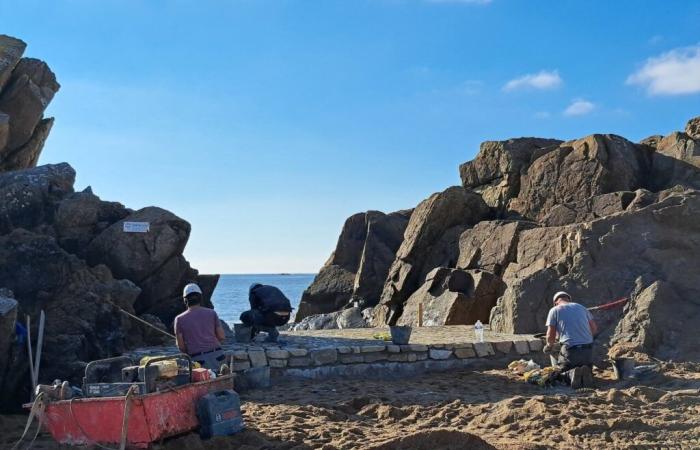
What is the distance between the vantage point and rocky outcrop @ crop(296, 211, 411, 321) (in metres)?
25.6

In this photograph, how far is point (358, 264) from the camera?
28.3m

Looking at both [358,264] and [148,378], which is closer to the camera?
[148,378]

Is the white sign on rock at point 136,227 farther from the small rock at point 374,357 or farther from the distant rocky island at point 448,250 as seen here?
the small rock at point 374,357

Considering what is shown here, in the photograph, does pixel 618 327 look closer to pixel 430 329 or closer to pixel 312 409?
pixel 430 329

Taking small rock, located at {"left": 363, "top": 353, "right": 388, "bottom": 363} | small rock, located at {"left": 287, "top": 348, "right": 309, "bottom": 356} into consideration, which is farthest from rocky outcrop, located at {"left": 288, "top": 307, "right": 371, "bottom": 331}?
small rock, located at {"left": 287, "top": 348, "right": 309, "bottom": 356}

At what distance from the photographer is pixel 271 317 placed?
41.2 feet

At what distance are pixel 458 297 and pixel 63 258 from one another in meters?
9.03

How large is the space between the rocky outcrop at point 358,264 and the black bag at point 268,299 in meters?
12.5

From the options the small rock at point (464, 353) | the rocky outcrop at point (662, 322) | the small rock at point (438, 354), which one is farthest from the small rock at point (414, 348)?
the rocky outcrop at point (662, 322)

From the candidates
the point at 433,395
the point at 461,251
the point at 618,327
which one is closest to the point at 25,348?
the point at 433,395

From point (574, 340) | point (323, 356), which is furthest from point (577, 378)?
point (323, 356)

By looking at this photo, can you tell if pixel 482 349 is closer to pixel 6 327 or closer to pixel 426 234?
pixel 6 327

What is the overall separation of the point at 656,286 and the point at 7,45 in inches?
753

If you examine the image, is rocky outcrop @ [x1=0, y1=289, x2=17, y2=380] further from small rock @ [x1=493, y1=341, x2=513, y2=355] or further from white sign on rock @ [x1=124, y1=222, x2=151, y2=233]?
small rock @ [x1=493, y1=341, x2=513, y2=355]
